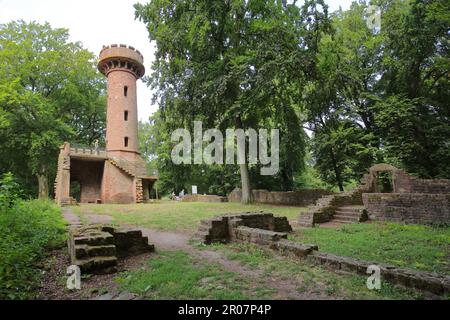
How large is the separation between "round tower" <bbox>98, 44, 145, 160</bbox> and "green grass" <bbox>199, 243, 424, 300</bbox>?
20.9 metres

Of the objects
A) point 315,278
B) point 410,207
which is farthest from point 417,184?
point 315,278

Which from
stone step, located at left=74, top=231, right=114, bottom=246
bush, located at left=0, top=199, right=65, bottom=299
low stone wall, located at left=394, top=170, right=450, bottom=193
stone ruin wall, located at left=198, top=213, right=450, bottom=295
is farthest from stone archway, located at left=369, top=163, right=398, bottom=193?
bush, located at left=0, top=199, right=65, bottom=299

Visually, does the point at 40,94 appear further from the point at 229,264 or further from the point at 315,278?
the point at 315,278

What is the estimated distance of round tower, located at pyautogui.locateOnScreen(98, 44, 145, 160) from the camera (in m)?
24.8

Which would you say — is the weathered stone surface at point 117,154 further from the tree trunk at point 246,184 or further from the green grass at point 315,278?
the green grass at point 315,278

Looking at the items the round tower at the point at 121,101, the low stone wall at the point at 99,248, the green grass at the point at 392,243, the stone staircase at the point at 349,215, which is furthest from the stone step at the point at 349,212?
the round tower at the point at 121,101

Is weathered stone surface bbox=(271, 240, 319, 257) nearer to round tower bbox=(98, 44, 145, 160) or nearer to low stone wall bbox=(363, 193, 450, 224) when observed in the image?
low stone wall bbox=(363, 193, 450, 224)

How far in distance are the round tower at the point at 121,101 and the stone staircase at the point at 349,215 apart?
61.7 feet

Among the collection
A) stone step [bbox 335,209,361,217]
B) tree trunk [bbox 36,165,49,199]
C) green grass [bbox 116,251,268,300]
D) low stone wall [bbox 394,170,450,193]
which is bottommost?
green grass [bbox 116,251,268,300]

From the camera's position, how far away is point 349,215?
12336mm

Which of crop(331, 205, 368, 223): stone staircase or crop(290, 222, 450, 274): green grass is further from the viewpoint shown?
crop(331, 205, 368, 223): stone staircase
